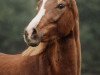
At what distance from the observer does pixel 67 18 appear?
32.9 feet

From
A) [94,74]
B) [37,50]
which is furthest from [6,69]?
[94,74]

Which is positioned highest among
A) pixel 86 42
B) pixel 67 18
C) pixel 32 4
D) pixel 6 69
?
pixel 67 18

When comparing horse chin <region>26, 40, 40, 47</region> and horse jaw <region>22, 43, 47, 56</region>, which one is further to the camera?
horse jaw <region>22, 43, 47, 56</region>

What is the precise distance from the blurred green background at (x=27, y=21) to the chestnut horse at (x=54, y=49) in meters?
31.2

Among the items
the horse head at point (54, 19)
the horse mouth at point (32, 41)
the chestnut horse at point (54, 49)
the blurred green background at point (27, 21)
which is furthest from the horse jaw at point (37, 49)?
the blurred green background at point (27, 21)

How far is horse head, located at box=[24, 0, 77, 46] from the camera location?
9711mm

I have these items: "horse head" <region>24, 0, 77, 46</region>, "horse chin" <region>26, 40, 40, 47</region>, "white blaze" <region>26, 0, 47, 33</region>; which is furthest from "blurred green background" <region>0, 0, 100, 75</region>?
"horse chin" <region>26, 40, 40, 47</region>

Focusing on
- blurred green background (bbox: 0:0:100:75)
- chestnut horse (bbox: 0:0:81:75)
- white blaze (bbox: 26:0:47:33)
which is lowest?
blurred green background (bbox: 0:0:100:75)

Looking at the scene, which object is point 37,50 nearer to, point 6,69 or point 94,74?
point 6,69

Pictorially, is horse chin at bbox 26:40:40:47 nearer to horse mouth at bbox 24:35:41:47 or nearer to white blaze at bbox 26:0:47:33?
horse mouth at bbox 24:35:41:47

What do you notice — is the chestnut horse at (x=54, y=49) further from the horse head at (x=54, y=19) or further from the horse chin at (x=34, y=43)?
the horse chin at (x=34, y=43)

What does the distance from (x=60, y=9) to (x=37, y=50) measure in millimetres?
807

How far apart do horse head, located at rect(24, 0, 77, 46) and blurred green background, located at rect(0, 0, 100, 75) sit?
31347 mm

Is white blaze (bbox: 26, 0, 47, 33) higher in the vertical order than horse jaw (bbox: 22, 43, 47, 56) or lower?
higher
